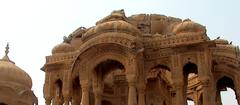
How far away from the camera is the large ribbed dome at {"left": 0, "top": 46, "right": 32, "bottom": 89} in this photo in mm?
36875

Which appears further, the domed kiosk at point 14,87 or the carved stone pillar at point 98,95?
the domed kiosk at point 14,87

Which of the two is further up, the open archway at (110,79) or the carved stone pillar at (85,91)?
the open archway at (110,79)

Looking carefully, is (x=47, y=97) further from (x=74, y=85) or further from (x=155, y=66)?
(x=155, y=66)

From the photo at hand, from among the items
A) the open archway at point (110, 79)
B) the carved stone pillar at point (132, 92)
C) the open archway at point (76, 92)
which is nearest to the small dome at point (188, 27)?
the open archway at point (110, 79)

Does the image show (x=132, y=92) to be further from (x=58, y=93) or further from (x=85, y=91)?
(x=58, y=93)

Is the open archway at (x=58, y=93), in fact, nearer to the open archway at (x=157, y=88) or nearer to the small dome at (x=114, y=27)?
the small dome at (x=114, y=27)

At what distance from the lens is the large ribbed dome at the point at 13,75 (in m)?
36.9

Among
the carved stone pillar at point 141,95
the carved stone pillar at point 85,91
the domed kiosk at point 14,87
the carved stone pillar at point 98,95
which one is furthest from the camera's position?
the domed kiosk at point 14,87

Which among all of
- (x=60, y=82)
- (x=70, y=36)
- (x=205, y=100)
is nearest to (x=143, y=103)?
(x=205, y=100)

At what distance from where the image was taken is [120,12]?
32.9 metres

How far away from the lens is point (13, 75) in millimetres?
37031

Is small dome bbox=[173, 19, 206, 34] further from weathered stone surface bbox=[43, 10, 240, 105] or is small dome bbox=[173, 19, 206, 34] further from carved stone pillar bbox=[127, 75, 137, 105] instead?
carved stone pillar bbox=[127, 75, 137, 105]

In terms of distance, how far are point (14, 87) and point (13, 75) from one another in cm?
86

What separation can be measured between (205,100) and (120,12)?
7939 millimetres
